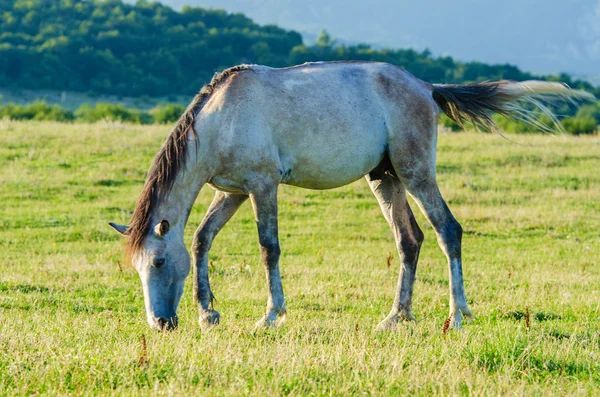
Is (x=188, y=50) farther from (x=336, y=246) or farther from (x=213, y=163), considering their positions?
(x=213, y=163)

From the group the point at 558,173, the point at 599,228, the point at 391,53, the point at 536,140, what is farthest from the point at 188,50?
the point at 599,228

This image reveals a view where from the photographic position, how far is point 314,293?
9844 millimetres

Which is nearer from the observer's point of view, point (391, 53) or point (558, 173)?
point (558, 173)

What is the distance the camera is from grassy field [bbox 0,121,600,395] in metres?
5.47

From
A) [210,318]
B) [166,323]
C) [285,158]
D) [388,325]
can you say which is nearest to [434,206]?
[388,325]

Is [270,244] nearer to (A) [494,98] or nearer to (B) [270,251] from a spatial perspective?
(B) [270,251]

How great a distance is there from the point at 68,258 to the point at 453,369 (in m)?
8.01

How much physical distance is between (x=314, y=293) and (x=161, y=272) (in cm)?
296

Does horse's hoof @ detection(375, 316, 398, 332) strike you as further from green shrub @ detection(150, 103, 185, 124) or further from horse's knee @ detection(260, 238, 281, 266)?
green shrub @ detection(150, 103, 185, 124)

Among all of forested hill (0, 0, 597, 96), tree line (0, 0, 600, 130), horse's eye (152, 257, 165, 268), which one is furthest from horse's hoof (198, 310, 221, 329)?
forested hill (0, 0, 597, 96)

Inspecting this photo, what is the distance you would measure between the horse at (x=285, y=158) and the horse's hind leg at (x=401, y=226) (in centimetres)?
1

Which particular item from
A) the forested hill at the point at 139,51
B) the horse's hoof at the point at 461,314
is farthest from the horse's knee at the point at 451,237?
the forested hill at the point at 139,51

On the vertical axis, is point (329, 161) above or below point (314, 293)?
above

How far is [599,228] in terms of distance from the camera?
53.6 feet
